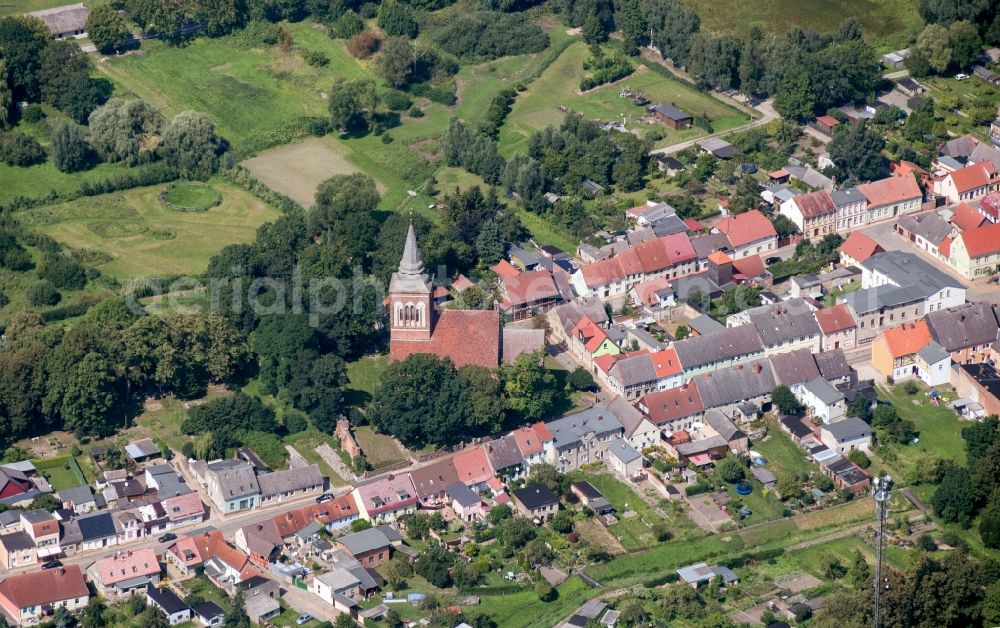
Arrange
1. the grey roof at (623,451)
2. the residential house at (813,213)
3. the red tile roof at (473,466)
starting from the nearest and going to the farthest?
the red tile roof at (473,466) < the grey roof at (623,451) < the residential house at (813,213)

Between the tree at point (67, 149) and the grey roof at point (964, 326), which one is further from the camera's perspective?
the tree at point (67, 149)

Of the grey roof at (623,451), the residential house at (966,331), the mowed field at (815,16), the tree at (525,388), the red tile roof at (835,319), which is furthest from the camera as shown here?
the mowed field at (815,16)

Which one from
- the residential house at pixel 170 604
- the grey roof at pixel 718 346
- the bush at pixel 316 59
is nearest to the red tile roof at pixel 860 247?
the grey roof at pixel 718 346

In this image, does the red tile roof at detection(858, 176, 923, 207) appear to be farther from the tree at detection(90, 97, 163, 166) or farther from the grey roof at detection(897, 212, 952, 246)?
the tree at detection(90, 97, 163, 166)

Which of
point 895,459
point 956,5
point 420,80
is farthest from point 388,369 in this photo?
point 956,5

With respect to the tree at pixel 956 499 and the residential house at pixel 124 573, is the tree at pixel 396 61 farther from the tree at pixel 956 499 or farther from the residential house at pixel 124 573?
the tree at pixel 956 499
